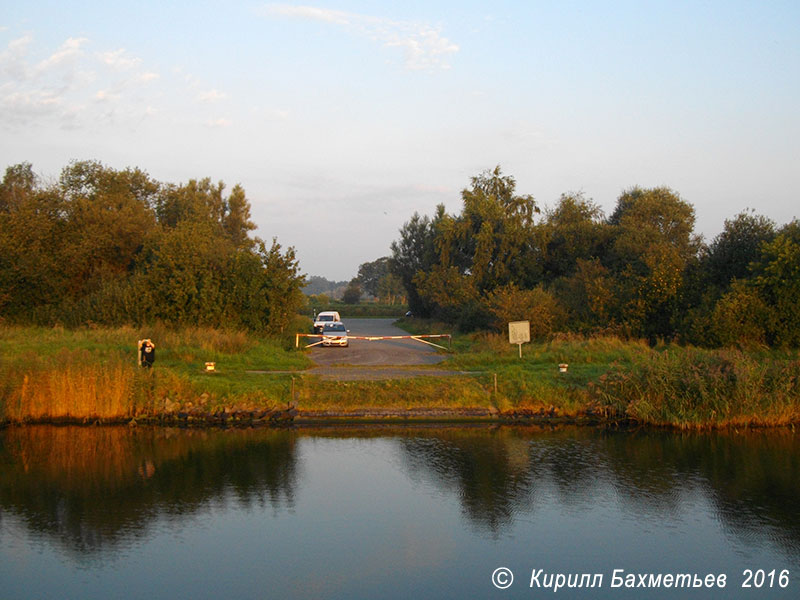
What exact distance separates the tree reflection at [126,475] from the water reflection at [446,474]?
28mm

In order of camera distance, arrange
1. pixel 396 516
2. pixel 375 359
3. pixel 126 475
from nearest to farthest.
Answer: pixel 396 516 < pixel 126 475 < pixel 375 359

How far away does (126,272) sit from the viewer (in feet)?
130

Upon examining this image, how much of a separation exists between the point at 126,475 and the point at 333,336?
2256cm

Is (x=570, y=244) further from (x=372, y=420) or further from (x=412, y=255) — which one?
(x=372, y=420)

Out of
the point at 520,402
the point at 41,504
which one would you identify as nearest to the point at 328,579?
the point at 41,504

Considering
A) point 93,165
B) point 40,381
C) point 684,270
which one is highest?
point 93,165

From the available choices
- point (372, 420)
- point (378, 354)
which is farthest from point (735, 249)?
point (372, 420)

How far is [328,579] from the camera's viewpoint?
8.91m

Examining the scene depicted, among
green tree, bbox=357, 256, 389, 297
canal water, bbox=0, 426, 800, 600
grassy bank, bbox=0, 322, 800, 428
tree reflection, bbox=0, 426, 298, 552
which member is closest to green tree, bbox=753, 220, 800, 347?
grassy bank, bbox=0, 322, 800, 428

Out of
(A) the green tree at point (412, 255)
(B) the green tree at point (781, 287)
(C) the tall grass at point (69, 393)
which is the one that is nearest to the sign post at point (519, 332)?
(B) the green tree at point (781, 287)

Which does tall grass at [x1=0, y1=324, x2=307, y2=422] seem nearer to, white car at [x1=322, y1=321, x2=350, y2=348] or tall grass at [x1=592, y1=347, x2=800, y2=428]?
tall grass at [x1=592, y1=347, x2=800, y2=428]

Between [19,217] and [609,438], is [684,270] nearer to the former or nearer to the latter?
[609,438]

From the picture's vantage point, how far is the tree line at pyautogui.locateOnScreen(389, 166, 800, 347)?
28672mm

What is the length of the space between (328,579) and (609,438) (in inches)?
392
